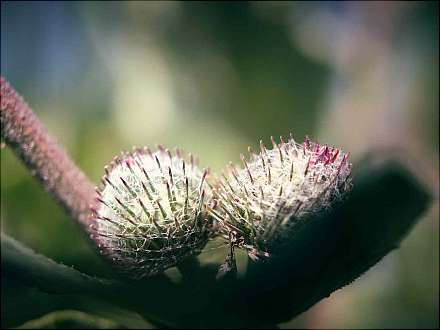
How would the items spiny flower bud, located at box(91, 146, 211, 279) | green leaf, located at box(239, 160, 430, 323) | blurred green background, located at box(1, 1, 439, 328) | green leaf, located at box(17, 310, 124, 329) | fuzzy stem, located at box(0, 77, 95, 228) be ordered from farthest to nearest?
blurred green background, located at box(1, 1, 439, 328) → green leaf, located at box(17, 310, 124, 329) → fuzzy stem, located at box(0, 77, 95, 228) → spiny flower bud, located at box(91, 146, 211, 279) → green leaf, located at box(239, 160, 430, 323)

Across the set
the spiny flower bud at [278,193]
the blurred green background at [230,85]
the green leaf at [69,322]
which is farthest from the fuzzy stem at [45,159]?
the blurred green background at [230,85]

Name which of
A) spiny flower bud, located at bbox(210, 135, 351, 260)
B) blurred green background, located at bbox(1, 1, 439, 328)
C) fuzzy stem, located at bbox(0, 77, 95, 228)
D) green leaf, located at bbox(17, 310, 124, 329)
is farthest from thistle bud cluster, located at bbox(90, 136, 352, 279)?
blurred green background, located at bbox(1, 1, 439, 328)

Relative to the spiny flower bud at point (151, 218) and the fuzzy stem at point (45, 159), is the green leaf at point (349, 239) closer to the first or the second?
the spiny flower bud at point (151, 218)

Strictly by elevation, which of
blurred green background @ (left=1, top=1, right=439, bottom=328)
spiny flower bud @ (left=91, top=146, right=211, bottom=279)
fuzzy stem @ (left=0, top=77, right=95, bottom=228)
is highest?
blurred green background @ (left=1, top=1, right=439, bottom=328)

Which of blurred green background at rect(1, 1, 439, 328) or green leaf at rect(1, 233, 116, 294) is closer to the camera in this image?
green leaf at rect(1, 233, 116, 294)

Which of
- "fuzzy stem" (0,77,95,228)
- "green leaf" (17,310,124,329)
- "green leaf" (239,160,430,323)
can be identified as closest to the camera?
"green leaf" (239,160,430,323)

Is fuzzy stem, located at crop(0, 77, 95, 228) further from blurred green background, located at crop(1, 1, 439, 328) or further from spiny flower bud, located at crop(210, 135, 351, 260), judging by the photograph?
blurred green background, located at crop(1, 1, 439, 328)
